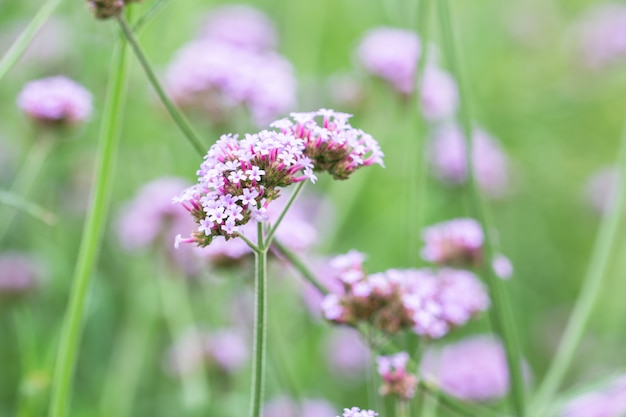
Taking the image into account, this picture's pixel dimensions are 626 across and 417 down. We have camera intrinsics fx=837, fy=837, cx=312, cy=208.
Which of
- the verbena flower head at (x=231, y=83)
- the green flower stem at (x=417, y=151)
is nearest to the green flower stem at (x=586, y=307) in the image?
the green flower stem at (x=417, y=151)

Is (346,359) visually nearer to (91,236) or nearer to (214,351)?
(214,351)

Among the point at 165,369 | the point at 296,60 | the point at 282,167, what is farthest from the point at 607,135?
the point at 282,167

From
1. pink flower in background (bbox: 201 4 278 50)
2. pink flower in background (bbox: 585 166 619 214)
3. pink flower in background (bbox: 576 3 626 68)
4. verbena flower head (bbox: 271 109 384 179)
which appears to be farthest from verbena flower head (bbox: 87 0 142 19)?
pink flower in background (bbox: 576 3 626 68)

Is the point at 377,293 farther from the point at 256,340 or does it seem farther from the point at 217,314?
the point at 217,314

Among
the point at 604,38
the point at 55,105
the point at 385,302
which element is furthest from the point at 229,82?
the point at 604,38

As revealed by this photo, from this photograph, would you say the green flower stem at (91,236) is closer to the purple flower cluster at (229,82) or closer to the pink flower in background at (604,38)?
the purple flower cluster at (229,82)

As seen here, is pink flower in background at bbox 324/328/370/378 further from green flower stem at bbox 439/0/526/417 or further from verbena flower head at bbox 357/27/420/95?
green flower stem at bbox 439/0/526/417
